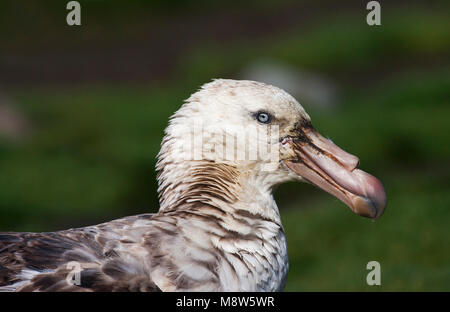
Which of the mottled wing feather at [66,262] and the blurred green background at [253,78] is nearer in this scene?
the mottled wing feather at [66,262]

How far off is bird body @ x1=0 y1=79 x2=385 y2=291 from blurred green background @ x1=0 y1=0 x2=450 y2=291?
2327 mm

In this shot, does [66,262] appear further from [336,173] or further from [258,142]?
[336,173]

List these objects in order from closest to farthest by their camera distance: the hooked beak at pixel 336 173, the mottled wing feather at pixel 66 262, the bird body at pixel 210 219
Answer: the mottled wing feather at pixel 66 262 → the bird body at pixel 210 219 → the hooked beak at pixel 336 173

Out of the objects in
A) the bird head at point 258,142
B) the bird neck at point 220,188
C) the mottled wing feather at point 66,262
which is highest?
the bird head at point 258,142

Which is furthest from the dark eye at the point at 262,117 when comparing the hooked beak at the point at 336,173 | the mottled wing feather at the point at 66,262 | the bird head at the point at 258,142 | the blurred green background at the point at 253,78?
the blurred green background at the point at 253,78

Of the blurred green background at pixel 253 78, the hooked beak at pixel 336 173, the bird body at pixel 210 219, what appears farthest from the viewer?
the blurred green background at pixel 253 78

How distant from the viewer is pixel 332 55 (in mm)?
18469

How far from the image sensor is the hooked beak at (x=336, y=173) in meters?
4.75

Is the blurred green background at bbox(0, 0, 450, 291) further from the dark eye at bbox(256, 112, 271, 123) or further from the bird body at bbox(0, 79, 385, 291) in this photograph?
the dark eye at bbox(256, 112, 271, 123)

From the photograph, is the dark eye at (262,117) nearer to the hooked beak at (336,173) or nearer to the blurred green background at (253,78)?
the hooked beak at (336,173)

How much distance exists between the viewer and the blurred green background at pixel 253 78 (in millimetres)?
9273

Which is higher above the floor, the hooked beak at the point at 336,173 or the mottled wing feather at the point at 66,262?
the hooked beak at the point at 336,173

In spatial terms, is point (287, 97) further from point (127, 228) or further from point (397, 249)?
point (397, 249)
